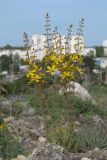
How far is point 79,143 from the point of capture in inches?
316

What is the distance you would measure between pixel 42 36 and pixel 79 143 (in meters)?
1.79

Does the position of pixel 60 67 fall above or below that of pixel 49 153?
above

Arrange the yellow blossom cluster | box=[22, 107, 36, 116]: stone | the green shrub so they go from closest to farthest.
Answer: the green shrub < the yellow blossom cluster < box=[22, 107, 36, 116]: stone

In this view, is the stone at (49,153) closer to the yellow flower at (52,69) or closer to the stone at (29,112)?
the yellow flower at (52,69)

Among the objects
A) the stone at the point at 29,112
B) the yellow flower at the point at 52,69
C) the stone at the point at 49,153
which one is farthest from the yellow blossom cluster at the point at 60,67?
the stone at the point at 29,112

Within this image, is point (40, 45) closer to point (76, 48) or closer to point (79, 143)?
point (76, 48)

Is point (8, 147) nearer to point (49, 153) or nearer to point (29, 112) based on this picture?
point (49, 153)

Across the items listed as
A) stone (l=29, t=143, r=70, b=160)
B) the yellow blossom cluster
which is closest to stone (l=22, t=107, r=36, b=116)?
the yellow blossom cluster

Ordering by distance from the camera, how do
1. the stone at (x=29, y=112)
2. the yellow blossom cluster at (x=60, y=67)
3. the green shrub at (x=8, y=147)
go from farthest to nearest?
the stone at (x=29, y=112) → the yellow blossom cluster at (x=60, y=67) → the green shrub at (x=8, y=147)

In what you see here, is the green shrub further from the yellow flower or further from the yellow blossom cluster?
the yellow flower

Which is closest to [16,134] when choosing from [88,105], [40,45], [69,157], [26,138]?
[26,138]

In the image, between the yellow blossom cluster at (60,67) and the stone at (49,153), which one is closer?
the stone at (49,153)

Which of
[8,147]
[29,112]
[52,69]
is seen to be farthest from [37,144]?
[29,112]

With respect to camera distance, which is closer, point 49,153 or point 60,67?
point 49,153
